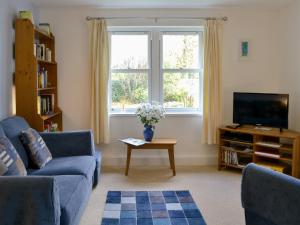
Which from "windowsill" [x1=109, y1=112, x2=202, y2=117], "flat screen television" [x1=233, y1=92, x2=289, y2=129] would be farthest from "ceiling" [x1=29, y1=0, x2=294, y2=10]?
"windowsill" [x1=109, y1=112, x2=202, y2=117]

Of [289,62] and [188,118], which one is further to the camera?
[188,118]

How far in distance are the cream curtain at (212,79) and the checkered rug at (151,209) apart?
4.42 feet

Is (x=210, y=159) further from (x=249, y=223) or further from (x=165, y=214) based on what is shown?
(x=249, y=223)

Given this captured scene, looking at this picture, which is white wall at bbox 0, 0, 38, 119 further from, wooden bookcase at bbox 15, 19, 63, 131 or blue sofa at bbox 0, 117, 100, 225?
blue sofa at bbox 0, 117, 100, 225

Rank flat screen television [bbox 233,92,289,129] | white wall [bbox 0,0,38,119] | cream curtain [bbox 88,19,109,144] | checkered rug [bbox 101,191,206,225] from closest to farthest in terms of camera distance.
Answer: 1. checkered rug [bbox 101,191,206,225]
2. white wall [bbox 0,0,38,119]
3. flat screen television [bbox 233,92,289,129]
4. cream curtain [bbox 88,19,109,144]

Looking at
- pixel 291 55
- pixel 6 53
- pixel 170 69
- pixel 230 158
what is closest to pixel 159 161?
pixel 230 158

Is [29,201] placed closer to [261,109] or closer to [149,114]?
[149,114]

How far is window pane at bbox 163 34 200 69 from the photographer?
474cm

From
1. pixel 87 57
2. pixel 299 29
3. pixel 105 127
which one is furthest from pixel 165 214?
pixel 299 29

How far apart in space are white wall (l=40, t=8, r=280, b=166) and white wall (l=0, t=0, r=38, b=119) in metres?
0.96

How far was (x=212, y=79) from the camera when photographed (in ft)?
14.9

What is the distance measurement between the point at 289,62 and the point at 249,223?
2.98 m

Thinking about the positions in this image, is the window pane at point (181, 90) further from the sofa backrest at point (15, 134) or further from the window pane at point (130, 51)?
the sofa backrest at point (15, 134)

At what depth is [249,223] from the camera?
2.14 metres
